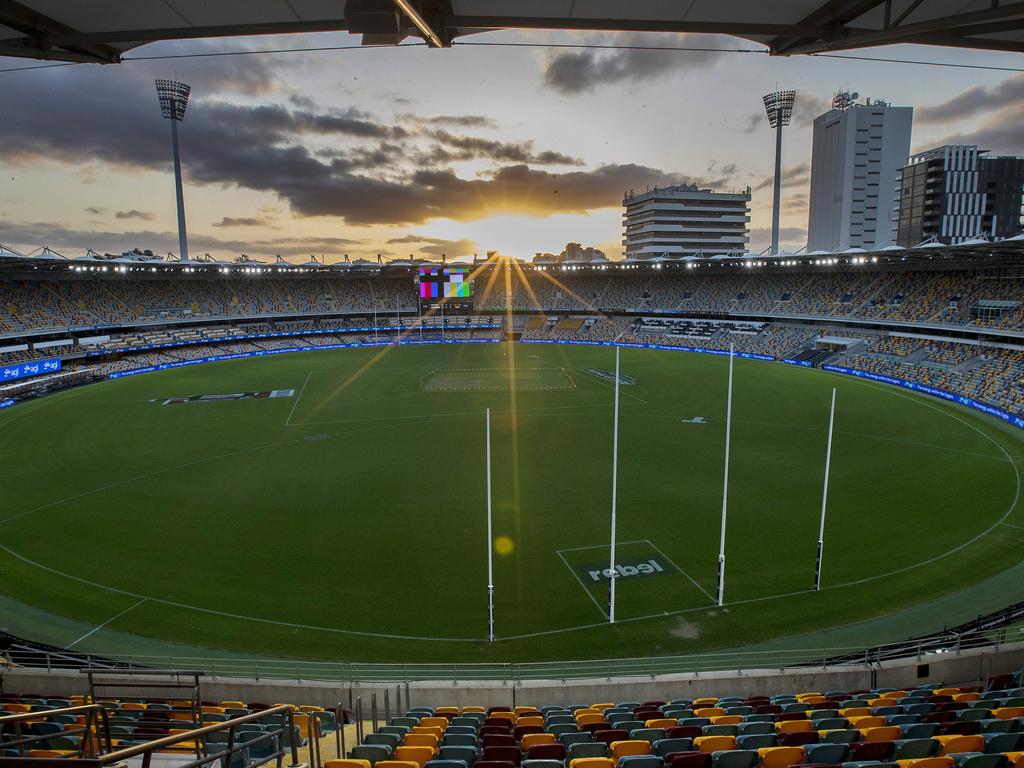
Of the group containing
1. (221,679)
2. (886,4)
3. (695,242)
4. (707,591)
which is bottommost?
(707,591)

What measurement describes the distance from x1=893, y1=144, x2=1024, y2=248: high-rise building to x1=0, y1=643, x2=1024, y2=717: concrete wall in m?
152

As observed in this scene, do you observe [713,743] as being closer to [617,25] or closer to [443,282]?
[617,25]

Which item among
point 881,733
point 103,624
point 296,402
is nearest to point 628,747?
point 881,733

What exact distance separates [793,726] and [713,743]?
175 cm

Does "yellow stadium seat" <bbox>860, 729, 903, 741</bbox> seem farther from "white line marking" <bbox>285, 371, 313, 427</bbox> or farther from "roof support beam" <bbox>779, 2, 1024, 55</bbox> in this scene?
"white line marking" <bbox>285, 371, 313, 427</bbox>

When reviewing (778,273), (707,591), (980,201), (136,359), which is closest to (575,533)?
(707,591)

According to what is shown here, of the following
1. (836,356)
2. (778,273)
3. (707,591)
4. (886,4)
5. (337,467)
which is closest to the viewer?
(886,4)

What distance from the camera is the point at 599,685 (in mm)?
13109

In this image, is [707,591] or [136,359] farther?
[136,359]

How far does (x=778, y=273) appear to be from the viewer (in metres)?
84.3

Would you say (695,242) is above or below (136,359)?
above

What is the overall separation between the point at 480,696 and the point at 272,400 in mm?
41934

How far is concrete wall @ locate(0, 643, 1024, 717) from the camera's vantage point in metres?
12.7

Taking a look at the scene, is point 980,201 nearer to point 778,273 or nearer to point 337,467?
point 778,273
